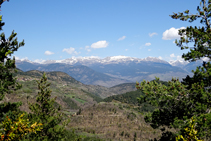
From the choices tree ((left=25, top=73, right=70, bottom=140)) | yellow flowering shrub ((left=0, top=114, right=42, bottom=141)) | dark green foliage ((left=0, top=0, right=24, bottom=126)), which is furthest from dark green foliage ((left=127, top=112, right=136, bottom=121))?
yellow flowering shrub ((left=0, top=114, right=42, bottom=141))

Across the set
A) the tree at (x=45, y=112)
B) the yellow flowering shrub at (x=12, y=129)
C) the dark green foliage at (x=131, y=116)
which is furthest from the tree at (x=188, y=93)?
the dark green foliage at (x=131, y=116)

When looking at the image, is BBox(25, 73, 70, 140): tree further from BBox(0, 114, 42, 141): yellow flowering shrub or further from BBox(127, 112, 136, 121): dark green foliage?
BBox(127, 112, 136, 121): dark green foliage

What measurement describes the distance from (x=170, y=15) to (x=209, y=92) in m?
8.61

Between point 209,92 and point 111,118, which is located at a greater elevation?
point 209,92

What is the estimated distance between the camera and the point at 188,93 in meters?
14.5

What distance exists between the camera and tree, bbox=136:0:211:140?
13.4 m

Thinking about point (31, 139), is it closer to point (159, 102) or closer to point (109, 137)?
point (159, 102)

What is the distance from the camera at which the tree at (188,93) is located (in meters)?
13.4

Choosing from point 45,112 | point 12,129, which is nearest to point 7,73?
point 45,112

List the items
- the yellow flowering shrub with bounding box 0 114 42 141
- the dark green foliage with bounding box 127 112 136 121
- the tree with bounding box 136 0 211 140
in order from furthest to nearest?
1. the dark green foliage with bounding box 127 112 136 121
2. the tree with bounding box 136 0 211 140
3. the yellow flowering shrub with bounding box 0 114 42 141

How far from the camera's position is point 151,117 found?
56.0 ft

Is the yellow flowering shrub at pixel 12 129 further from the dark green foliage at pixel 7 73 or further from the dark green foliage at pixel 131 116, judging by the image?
the dark green foliage at pixel 131 116

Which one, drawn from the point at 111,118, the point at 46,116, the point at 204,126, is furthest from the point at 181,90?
the point at 111,118

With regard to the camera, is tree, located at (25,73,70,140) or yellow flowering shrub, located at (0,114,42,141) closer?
yellow flowering shrub, located at (0,114,42,141)
